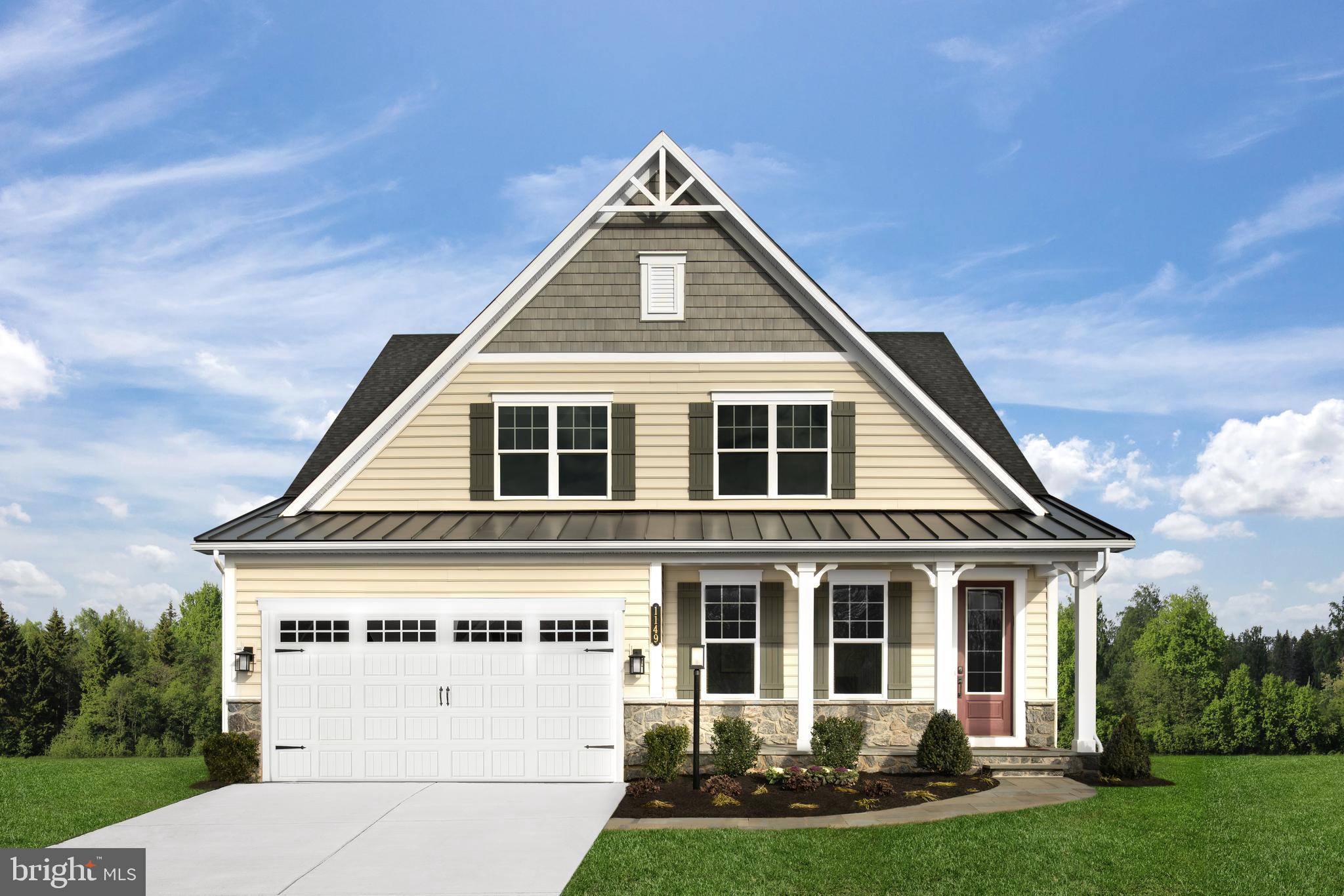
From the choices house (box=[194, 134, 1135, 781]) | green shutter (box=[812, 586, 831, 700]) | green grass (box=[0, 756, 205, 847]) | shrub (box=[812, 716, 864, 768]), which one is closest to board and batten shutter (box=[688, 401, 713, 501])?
house (box=[194, 134, 1135, 781])

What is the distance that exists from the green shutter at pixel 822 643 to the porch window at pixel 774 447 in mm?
1771

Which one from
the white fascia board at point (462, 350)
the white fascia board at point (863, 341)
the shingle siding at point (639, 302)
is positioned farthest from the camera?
the shingle siding at point (639, 302)

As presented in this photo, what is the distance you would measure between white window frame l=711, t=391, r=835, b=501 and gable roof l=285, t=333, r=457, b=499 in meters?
5.88

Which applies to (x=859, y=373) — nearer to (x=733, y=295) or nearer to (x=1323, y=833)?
(x=733, y=295)

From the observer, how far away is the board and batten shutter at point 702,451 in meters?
16.5

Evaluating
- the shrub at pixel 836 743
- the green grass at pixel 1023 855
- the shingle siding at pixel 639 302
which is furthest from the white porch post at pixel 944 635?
the shingle siding at pixel 639 302

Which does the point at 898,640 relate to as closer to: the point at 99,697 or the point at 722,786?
the point at 722,786

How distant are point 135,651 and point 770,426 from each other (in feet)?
176

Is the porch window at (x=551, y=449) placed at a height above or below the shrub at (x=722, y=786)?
above

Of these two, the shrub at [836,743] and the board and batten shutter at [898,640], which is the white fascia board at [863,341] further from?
the shrub at [836,743]

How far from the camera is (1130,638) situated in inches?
3435

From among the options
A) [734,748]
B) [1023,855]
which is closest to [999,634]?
[734,748]

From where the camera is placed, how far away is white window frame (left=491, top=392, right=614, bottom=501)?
16672 mm

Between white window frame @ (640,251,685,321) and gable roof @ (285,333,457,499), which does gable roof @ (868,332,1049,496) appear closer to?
white window frame @ (640,251,685,321)
